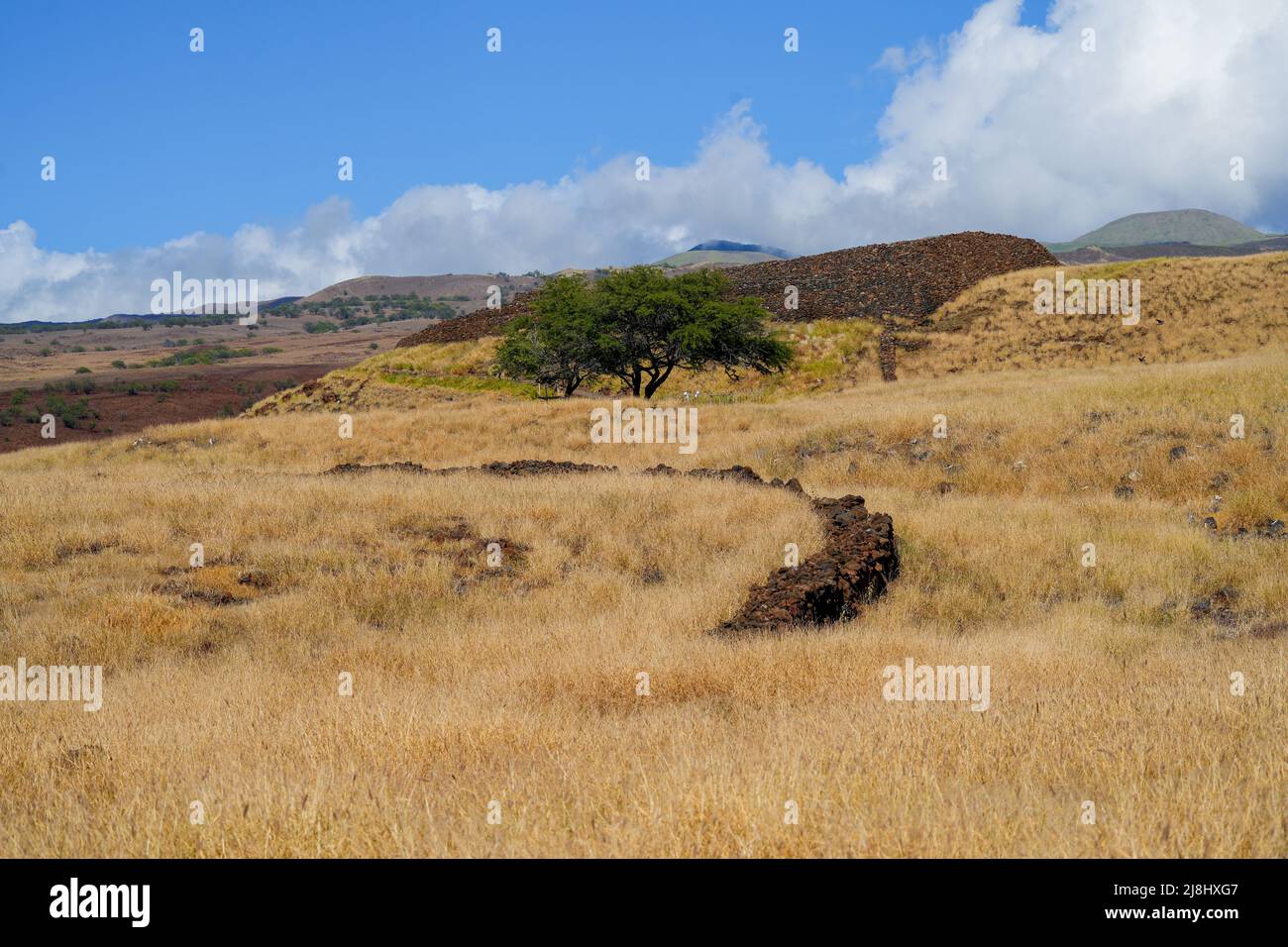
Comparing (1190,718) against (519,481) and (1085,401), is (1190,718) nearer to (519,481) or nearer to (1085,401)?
(519,481)

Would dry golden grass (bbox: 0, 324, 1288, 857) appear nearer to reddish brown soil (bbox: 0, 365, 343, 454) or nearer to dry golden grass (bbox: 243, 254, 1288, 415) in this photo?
dry golden grass (bbox: 243, 254, 1288, 415)

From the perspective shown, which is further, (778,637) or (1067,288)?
(1067,288)

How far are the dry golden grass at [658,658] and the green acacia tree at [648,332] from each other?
15.6 metres

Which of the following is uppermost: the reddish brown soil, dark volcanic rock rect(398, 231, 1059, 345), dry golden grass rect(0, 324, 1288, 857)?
dark volcanic rock rect(398, 231, 1059, 345)

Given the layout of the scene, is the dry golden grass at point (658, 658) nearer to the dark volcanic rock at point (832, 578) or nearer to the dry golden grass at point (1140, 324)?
the dark volcanic rock at point (832, 578)

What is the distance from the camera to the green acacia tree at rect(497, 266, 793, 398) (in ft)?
122

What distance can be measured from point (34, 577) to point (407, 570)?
4.66 m

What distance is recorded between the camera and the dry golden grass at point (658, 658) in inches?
161

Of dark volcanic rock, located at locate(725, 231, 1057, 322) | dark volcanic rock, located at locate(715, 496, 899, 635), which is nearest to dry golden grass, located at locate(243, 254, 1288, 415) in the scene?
dark volcanic rock, located at locate(725, 231, 1057, 322)

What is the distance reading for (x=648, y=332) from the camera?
124 ft

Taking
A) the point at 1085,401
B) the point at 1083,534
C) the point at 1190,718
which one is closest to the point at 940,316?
the point at 1085,401

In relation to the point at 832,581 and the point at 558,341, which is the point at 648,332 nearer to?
the point at 558,341

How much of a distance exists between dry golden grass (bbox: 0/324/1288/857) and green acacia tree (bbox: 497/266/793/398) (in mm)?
15588
